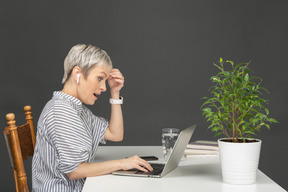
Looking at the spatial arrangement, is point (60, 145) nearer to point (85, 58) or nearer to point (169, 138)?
point (85, 58)

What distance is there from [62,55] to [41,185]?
83.5 inches

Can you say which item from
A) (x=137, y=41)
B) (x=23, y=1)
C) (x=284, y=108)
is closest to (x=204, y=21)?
(x=137, y=41)

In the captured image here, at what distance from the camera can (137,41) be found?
13.2ft

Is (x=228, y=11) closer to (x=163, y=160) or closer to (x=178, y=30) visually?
(x=178, y=30)

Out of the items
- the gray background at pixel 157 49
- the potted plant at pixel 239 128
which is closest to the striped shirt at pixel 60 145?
the potted plant at pixel 239 128

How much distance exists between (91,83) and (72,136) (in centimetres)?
31

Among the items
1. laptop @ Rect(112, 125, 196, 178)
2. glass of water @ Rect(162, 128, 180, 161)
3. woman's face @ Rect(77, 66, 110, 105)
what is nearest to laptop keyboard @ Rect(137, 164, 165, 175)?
laptop @ Rect(112, 125, 196, 178)

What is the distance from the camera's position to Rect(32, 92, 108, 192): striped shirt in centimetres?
180

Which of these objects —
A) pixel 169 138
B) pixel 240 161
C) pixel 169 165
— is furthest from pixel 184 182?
pixel 169 138

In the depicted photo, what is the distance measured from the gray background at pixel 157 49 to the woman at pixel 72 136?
5.99 feet

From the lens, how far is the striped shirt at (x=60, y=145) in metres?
1.80

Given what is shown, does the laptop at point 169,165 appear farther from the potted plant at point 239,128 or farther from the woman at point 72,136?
the potted plant at point 239,128

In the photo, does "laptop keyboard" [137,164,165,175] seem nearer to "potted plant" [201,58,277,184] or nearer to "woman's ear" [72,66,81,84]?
"potted plant" [201,58,277,184]

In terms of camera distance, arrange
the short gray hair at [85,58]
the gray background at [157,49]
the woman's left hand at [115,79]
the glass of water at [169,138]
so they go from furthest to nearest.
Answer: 1. the gray background at [157,49]
2. the woman's left hand at [115,79]
3. the glass of water at [169,138]
4. the short gray hair at [85,58]
